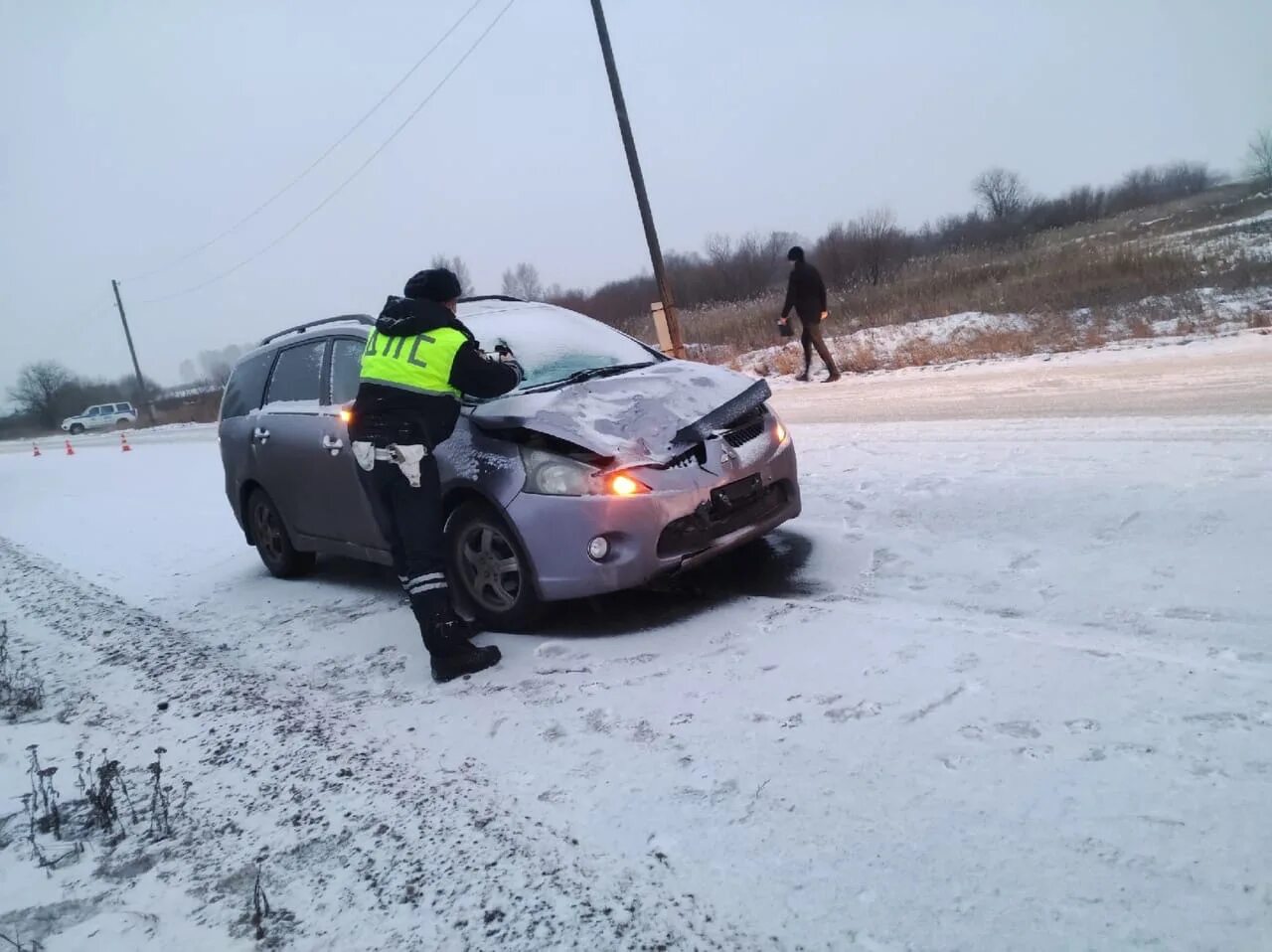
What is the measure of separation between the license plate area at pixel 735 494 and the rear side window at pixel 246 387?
369 centimetres

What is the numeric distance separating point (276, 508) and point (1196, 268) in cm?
1740

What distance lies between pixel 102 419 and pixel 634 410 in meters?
59.4

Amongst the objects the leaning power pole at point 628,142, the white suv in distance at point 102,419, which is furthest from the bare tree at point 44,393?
the leaning power pole at point 628,142

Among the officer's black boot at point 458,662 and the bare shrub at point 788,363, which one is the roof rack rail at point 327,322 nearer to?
the officer's black boot at point 458,662

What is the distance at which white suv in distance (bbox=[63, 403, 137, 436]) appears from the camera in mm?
53812

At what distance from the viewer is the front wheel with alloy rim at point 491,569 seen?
4.30 meters

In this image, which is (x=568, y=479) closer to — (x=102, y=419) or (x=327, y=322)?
(x=327, y=322)

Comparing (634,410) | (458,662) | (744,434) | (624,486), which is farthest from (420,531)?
(744,434)

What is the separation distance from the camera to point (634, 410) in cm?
441

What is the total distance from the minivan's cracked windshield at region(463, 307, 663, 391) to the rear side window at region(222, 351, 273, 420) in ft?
6.11

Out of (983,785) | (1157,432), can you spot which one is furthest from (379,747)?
(1157,432)

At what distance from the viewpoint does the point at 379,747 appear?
3.44 m

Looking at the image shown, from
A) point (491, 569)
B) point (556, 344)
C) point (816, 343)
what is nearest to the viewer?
point (491, 569)

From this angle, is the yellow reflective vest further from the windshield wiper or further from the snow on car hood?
the windshield wiper
